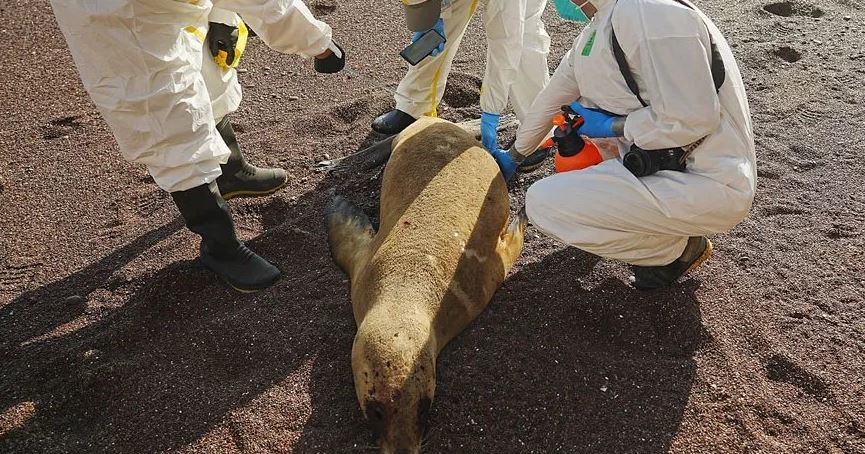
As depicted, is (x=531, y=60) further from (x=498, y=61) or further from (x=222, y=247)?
(x=222, y=247)

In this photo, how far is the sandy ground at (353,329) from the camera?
10.9 ft

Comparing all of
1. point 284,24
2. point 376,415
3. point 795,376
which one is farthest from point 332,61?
point 795,376

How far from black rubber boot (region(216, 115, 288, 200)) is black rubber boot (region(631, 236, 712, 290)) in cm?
253

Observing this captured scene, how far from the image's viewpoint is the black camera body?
3.39 metres

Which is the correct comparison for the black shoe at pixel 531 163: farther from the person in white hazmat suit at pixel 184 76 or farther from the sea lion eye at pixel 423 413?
the sea lion eye at pixel 423 413

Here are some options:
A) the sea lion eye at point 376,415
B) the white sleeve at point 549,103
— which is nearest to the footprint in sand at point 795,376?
the white sleeve at point 549,103

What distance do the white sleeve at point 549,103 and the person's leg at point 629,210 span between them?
17.7 inches

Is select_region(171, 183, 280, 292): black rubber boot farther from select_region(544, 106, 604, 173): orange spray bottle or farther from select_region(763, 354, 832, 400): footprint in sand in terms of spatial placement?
select_region(763, 354, 832, 400): footprint in sand

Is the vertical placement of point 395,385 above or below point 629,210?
below

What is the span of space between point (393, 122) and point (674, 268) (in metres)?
2.45

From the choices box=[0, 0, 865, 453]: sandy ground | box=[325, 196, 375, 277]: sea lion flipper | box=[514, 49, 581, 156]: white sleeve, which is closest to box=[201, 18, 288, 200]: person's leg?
box=[0, 0, 865, 453]: sandy ground

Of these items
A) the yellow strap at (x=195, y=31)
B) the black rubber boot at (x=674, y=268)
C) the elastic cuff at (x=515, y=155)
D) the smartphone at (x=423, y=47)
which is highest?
the yellow strap at (x=195, y=31)

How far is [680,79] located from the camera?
10.2 ft

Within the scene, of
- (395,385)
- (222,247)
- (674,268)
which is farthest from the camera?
(222,247)
